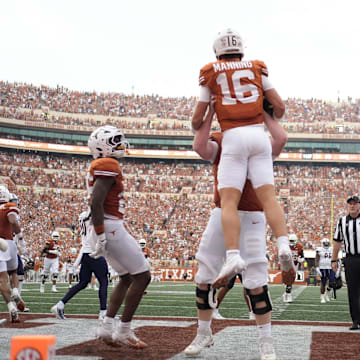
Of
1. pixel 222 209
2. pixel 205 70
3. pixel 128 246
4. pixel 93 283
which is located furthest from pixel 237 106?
pixel 93 283

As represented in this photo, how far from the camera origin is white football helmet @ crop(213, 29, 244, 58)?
493cm

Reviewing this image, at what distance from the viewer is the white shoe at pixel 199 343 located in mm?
4746

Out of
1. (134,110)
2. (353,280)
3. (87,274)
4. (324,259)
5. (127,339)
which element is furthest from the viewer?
(134,110)

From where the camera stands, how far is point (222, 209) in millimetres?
4645

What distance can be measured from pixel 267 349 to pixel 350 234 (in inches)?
170

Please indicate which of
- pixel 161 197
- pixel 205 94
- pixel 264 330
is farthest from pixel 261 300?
pixel 161 197

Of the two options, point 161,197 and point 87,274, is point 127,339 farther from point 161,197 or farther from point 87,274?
point 161,197

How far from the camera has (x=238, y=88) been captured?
4.77m

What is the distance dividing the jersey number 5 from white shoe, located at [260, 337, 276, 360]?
1744 millimetres

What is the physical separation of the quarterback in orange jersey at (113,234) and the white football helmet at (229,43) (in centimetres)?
134

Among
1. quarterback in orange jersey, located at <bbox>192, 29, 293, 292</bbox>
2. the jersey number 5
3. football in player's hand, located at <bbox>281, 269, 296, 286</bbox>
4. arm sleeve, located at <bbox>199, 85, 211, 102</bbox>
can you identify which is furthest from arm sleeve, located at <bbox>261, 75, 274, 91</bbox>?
football in player's hand, located at <bbox>281, 269, 296, 286</bbox>

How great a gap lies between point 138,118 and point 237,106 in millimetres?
50440

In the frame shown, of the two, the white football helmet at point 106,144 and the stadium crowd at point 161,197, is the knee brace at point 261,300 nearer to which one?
the white football helmet at point 106,144

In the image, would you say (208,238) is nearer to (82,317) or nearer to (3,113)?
(82,317)
